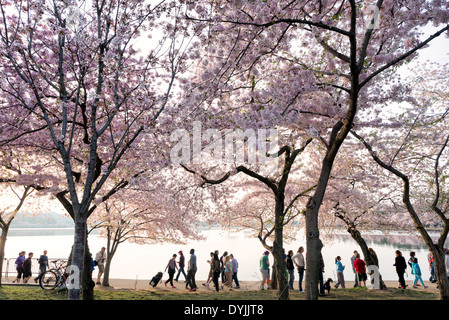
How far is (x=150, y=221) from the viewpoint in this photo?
15.6 meters

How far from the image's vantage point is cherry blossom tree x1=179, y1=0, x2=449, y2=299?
5531 mm

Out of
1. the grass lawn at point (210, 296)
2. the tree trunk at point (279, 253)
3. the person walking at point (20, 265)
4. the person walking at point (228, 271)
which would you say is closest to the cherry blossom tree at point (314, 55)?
the tree trunk at point (279, 253)

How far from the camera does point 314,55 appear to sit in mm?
8250

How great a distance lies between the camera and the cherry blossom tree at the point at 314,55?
5531mm

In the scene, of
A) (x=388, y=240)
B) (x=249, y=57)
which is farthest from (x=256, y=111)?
(x=388, y=240)

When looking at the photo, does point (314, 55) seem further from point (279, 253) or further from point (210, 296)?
point (210, 296)

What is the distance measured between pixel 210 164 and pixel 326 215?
313 inches

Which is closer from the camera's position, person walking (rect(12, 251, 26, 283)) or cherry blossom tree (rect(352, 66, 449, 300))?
cherry blossom tree (rect(352, 66, 449, 300))

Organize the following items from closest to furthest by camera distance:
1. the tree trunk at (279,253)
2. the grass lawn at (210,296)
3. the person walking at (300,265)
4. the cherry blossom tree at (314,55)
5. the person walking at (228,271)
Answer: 1. the cherry blossom tree at (314,55)
2. the tree trunk at (279,253)
3. the grass lawn at (210,296)
4. the person walking at (300,265)
5. the person walking at (228,271)

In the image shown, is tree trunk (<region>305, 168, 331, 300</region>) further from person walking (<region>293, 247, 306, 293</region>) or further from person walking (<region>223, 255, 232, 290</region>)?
person walking (<region>223, 255, 232, 290</region>)

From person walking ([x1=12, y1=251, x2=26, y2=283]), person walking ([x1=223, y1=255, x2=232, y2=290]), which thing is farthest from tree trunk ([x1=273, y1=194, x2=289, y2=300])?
person walking ([x1=12, y1=251, x2=26, y2=283])

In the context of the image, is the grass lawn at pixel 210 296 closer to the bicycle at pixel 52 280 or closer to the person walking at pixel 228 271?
the bicycle at pixel 52 280

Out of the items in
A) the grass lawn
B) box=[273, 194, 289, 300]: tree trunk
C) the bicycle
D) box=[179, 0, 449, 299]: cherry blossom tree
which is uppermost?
box=[179, 0, 449, 299]: cherry blossom tree

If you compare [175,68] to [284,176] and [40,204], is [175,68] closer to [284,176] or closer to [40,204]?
[284,176]
